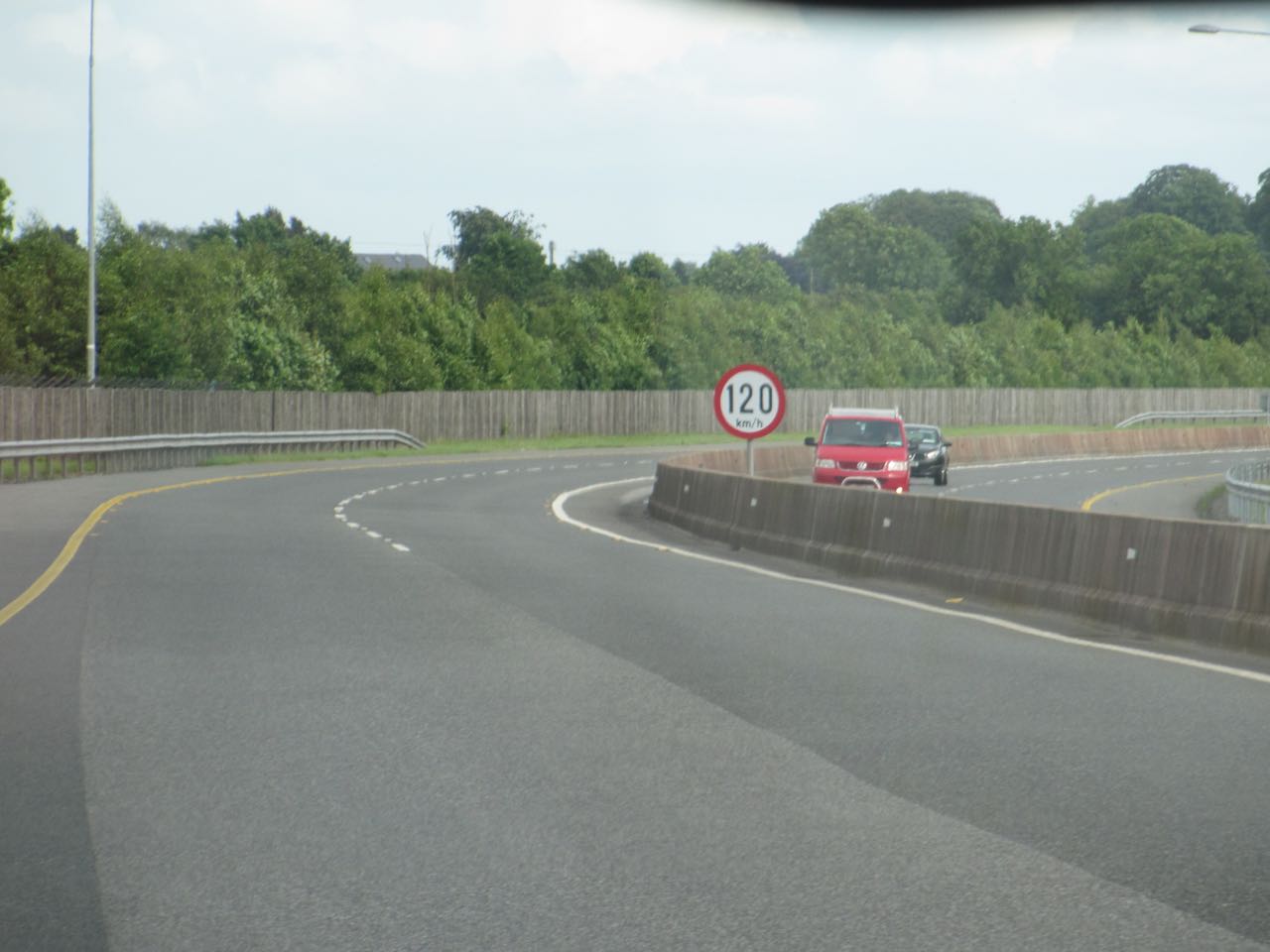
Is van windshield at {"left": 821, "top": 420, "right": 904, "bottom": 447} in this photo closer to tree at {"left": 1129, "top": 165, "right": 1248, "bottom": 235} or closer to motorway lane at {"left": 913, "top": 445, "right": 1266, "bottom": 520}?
motorway lane at {"left": 913, "top": 445, "right": 1266, "bottom": 520}

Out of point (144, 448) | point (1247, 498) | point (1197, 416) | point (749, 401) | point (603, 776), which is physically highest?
point (749, 401)

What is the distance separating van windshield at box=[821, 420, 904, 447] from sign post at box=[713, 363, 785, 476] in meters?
12.0

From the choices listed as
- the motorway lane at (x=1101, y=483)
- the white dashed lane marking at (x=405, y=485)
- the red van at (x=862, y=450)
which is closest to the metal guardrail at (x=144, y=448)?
the white dashed lane marking at (x=405, y=485)

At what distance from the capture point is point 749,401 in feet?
84.6

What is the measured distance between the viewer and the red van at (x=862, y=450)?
3688cm

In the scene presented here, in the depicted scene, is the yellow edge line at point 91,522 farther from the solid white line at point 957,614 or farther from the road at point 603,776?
the solid white line at point 957,614

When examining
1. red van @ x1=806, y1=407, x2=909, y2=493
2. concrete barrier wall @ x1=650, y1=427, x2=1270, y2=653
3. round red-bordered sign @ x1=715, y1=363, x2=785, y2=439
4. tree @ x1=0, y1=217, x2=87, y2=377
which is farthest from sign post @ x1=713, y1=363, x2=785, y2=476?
tree @ x1=0, y1=217, x2=87, y2=377

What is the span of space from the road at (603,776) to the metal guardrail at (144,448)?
83.2 feet

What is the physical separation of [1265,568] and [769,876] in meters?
7.76

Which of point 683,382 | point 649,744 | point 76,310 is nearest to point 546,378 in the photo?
point 683,382

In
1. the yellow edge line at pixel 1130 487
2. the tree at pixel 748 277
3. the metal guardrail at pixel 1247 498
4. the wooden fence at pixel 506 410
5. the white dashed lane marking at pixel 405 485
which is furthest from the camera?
the tree at pixel 748 277

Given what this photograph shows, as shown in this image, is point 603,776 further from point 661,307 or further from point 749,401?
point 661,307

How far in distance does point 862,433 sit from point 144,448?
19102 mm

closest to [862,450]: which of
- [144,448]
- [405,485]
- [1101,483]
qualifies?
Answer: [405,485]
